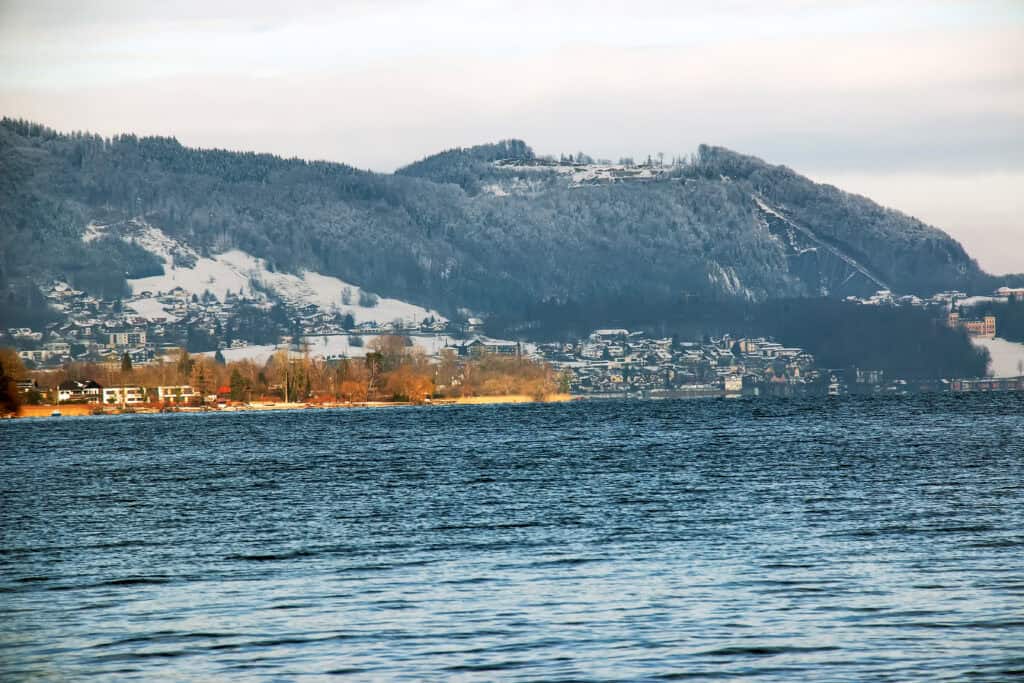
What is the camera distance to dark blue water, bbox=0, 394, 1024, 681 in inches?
1299

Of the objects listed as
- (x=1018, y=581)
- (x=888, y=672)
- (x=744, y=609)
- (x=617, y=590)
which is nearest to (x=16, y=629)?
(x=617, y=590)

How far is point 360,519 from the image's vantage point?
209 feet

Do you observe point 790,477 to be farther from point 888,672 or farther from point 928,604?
point 888,672

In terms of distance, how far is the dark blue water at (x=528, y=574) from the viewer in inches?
1299

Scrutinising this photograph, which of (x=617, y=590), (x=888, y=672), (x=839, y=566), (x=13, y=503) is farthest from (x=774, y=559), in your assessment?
(x=13, y=503)

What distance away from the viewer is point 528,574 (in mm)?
44906

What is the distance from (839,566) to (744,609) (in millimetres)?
8438

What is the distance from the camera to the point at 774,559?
4675 cm

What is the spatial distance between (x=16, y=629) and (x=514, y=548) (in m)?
19.0

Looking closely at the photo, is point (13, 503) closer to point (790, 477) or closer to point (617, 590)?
point (790, 477)

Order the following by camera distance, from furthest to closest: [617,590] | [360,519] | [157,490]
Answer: [157,490]
[360,519]
[617,590]

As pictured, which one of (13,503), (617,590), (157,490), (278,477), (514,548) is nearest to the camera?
(617,590)

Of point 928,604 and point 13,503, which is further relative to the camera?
point 13,503

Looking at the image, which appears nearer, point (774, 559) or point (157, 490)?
point (774, 559)
